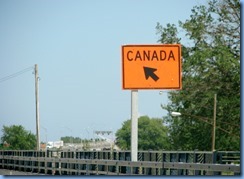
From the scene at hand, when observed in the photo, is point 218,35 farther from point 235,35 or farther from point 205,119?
point 205,119

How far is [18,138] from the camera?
13075 centimetres

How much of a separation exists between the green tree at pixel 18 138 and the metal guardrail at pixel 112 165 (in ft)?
275

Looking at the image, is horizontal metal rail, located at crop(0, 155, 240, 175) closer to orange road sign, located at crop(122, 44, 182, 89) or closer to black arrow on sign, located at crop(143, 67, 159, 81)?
orange road sign, located at crop(122, 44, 182, 89)

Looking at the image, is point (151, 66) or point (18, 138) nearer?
point (151, 66)

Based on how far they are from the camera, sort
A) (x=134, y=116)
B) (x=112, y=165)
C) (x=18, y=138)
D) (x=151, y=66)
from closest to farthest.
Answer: (x=151, y=66) → (x=134, y=116) → (x=112, y=165) → (x=18, y=138)

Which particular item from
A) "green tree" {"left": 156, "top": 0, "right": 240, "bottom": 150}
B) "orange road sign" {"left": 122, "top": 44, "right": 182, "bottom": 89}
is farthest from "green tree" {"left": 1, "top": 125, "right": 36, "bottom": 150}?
"orange road sign" {"left": 122, "top": 44, "right": 182, "bottom": 89}

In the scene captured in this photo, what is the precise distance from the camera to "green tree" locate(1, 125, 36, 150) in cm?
13038

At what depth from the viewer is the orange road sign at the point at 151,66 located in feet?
51.8

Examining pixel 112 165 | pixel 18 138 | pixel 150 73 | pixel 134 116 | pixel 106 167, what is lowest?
pixel 18 138

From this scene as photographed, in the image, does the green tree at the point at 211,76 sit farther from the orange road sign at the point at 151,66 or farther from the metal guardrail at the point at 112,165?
the orange road sign at the point at 151,66

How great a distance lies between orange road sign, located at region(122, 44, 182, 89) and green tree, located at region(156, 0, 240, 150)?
94.2 ft

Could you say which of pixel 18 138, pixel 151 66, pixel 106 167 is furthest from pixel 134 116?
pixel 18 138

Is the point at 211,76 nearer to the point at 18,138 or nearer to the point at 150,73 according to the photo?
the point at 150,73

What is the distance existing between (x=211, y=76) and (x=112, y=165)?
2367cm
